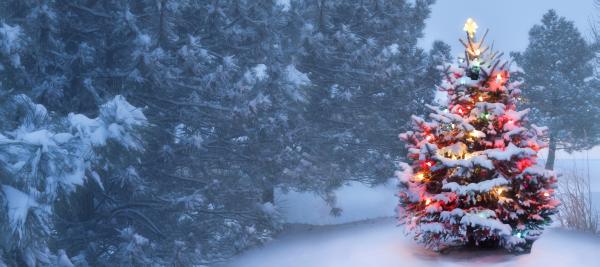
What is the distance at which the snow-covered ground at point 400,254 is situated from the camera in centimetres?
689

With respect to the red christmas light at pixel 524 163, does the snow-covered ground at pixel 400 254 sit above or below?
below

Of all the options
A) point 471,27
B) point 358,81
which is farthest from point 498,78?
point 358,81

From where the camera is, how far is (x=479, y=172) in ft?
23.9

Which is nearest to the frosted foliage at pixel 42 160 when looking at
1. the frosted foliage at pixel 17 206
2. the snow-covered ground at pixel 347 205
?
the frosted foliage at pixel 17 206

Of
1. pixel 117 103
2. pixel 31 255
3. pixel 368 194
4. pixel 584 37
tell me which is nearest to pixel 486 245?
pixel 117 103

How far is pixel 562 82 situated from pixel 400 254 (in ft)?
62.9

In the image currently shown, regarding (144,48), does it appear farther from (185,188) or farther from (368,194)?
(368,194)

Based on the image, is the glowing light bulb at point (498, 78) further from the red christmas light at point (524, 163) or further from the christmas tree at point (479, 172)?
the red christmas light at point (524, 163)

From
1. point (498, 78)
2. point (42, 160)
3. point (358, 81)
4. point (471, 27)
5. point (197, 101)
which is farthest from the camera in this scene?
point (358, 81)

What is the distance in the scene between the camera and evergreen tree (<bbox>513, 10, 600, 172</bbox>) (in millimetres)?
23953

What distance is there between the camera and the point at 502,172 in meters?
7.14

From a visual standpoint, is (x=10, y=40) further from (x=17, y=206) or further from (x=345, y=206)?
(x=345, y=206)

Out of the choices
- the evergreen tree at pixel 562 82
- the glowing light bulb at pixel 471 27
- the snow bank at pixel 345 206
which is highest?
the evergreen tree at pixel 562 82

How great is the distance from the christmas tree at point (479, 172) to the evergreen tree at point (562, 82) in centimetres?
1801
